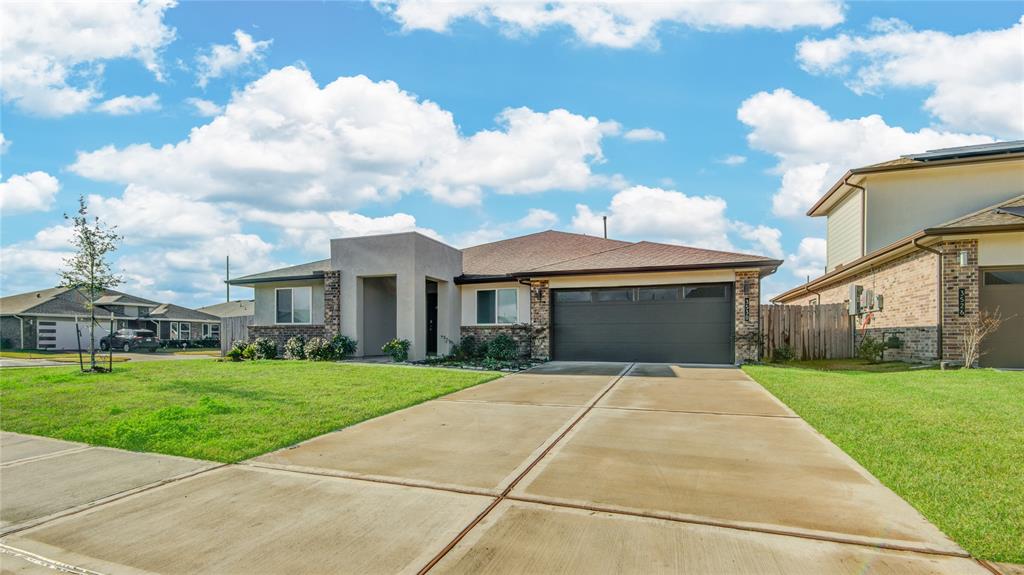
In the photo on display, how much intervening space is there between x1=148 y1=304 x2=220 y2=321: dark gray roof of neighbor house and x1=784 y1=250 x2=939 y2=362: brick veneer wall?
4136 centimetres

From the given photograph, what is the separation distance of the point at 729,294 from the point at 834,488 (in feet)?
35.1

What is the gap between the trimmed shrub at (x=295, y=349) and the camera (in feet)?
52.7

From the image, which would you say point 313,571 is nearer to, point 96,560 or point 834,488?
point 96,560

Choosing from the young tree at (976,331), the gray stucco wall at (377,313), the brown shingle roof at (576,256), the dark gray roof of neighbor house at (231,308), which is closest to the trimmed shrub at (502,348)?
the brown shingle roof at (576,256)

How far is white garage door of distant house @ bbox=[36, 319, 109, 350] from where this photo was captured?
31078 mm

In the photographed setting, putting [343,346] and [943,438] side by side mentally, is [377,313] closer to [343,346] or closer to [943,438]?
[343,346]

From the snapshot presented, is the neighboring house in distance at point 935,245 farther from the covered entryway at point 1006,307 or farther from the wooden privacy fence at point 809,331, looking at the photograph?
the wooden privacy fence at point 809,331

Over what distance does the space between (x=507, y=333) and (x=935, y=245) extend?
11.1 meters

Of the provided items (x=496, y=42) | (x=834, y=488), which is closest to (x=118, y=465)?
(x=834, y=488)

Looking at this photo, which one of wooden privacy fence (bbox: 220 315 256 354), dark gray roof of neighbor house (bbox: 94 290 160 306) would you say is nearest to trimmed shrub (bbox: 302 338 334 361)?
wooden privacy fence (bbox: 220 315 256 354)

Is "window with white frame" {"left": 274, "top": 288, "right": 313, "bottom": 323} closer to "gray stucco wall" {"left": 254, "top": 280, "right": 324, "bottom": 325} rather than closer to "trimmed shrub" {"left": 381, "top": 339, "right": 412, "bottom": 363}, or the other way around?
"gray stucco wall" {"left": 254, "top": 280, "right": 324, "bottom": 325}

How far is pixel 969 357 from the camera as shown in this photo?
1129 centimetres

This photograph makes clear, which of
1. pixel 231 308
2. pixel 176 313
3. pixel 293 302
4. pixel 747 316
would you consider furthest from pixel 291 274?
pixel 231 308

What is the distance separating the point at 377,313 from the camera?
17359 mm
